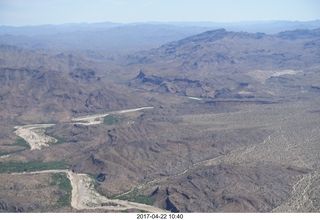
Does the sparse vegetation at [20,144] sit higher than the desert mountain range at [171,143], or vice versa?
the desert mountain range at [171,143]

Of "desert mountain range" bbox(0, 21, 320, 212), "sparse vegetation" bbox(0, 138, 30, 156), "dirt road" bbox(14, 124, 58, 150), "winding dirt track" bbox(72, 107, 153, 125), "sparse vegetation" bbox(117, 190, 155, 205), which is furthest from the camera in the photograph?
"winding dirt track" bbox(72, 107, 153, 125)

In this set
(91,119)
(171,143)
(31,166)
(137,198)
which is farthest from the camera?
(91,119)

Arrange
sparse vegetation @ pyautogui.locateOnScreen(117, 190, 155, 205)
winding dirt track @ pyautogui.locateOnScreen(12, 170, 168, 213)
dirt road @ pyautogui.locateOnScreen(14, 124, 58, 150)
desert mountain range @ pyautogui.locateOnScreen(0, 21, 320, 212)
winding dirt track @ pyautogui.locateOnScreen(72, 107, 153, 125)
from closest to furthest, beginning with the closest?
winding dirt track @ pyautogui.locateOnScreen(12, 170, 168, 213) < desert mountain range @ pyautogui.locateOnScreen(0, 21, 320, 212) < sparse vegetation @ pyautogui.locateOnScreen(117, 190, 155, 205) < dirt road @ pyautogui.locateOnScreen(14, 124, 58, 150) < winding dirt track @ pyautogui.locateOnScreen(72, 107, 153, 125)

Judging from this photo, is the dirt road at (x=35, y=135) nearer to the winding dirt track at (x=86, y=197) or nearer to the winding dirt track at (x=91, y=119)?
the winding dirt track at (x=86, y=197)

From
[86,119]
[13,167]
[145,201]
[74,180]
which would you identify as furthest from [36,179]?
[86,119]

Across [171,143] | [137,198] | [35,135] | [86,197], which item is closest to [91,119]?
[35,135]

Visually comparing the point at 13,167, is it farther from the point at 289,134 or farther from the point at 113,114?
the point at 289,134

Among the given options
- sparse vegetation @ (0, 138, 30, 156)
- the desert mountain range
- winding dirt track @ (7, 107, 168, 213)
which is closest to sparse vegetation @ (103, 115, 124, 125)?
the desert mountain range

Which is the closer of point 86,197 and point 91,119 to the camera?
point 86,197

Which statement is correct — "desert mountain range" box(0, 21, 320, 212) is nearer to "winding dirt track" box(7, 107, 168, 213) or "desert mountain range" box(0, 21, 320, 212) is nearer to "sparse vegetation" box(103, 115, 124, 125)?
"sparse vegetation" box(103, 115, 124, 125)

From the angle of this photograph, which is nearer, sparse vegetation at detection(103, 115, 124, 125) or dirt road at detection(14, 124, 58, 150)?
dirt road at detection(14, 124, 58, 150)

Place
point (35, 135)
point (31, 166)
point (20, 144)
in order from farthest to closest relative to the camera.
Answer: point (35, 135)
point (20, 144)
point (31, 166)

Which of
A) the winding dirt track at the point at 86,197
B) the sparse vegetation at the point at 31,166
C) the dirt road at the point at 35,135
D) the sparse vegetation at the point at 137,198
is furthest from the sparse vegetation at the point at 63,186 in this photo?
the dirt road at the point at 35,135

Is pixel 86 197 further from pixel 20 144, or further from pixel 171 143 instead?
pixel 20 144
